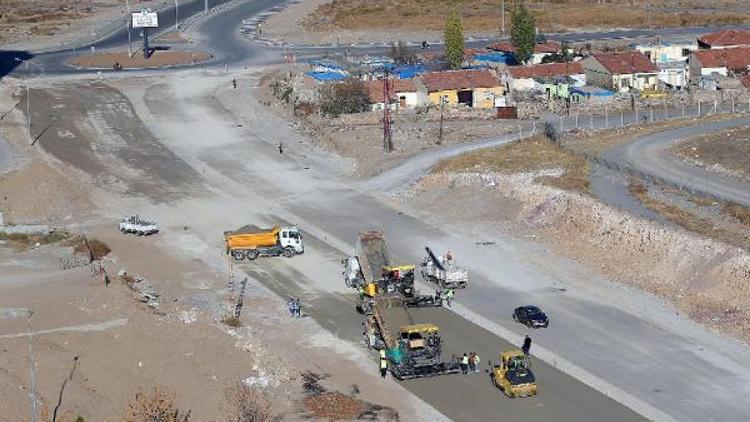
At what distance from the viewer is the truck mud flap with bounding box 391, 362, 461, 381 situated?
155ft

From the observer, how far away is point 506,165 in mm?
80500

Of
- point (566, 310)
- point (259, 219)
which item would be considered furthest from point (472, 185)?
point (566, 310)

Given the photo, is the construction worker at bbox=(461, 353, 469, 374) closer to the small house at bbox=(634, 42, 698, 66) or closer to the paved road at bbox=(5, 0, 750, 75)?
the small house at bbox=(634, 42, 698, 66)

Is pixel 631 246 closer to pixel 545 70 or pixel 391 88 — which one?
pixel 391 88

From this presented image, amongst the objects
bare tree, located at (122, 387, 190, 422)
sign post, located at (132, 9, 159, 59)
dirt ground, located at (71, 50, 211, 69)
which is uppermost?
sign post, located at (132, 9, 159, 59)

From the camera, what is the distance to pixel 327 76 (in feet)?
376

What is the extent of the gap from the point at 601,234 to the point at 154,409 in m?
30.7

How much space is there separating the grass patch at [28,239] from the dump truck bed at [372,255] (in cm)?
1995

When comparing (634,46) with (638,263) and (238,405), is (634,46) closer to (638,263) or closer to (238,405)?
(638,263)

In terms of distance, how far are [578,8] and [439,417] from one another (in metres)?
134

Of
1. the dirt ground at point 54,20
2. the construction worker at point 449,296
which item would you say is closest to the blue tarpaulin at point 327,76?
the dirt ground at point 54,20

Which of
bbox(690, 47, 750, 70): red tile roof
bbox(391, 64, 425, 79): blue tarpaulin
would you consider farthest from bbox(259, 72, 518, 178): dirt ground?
bbox(690, 47, 750, 70): red tile roof

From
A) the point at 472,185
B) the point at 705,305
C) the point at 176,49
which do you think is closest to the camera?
the point at 705,305

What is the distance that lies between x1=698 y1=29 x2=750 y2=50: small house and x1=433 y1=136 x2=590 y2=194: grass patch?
43.5 metres
